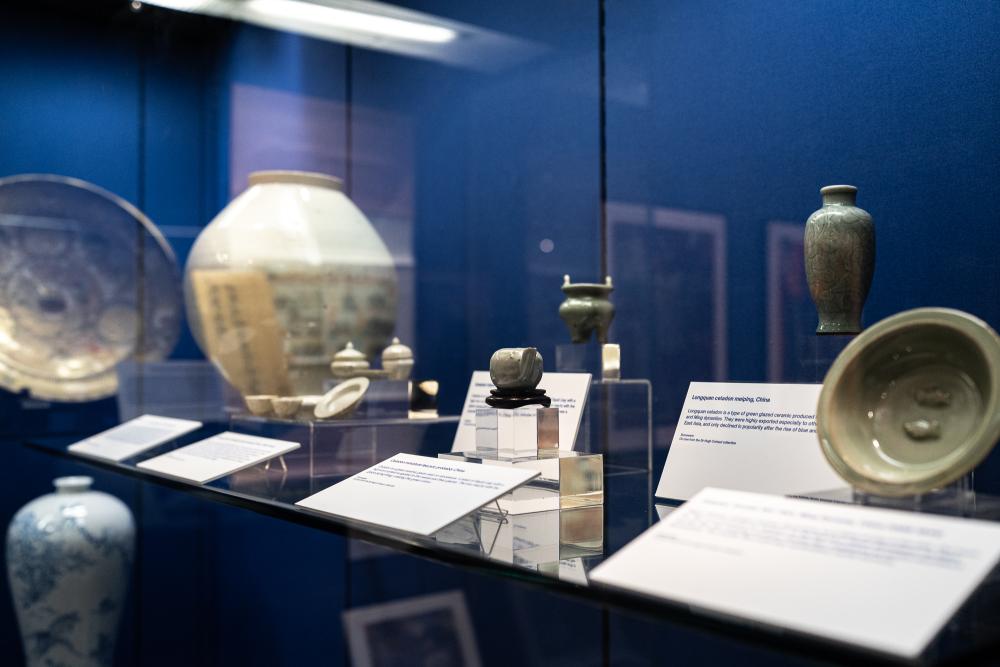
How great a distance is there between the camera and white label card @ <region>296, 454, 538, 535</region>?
42.9 inches

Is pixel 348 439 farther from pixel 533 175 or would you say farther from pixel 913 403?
pixel 913 403

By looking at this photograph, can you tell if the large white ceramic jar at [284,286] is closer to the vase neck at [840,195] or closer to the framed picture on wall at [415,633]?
the framed picture on wall at [415,633]

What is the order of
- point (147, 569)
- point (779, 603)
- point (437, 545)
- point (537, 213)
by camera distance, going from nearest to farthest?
point (779, 603), point (437, 545), point (537, 213), point (147, 569)

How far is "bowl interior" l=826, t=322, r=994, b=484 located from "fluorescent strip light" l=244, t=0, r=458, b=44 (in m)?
1.74

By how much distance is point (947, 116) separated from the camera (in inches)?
54.5

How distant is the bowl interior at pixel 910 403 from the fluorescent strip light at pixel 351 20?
1.74m

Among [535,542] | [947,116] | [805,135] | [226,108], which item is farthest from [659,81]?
[226,108]

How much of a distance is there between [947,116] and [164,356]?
2.30 meters

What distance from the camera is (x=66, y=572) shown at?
7.36ft

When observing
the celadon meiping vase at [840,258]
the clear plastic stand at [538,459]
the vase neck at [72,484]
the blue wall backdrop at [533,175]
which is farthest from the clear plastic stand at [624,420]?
the vase neck at [72,484]

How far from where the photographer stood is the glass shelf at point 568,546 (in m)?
0.67

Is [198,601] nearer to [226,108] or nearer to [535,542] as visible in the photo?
[226,108]

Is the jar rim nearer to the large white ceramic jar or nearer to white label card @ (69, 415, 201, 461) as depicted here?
the large white ceramic jar

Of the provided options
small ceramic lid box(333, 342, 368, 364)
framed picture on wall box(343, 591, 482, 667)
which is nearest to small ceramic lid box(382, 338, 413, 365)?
small ceramic lid box(333, 342, 368, 364)
